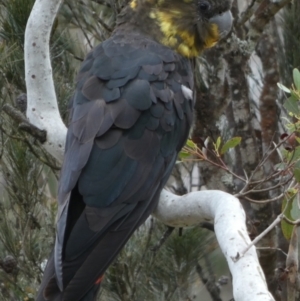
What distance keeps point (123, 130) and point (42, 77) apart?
0.24m

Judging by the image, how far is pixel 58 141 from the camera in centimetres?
195

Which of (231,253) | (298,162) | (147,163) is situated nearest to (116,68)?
(147,163)

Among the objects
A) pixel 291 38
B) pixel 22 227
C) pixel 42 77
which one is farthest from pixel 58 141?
pixel 291 38

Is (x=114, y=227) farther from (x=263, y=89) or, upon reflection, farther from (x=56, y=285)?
(x=263, y=89)

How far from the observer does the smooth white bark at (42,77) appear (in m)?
1.91

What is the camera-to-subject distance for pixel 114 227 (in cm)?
175

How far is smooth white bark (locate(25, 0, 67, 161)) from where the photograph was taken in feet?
6.26

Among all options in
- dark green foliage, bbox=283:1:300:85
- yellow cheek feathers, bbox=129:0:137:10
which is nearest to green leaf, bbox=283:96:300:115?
yellow cheek feathers, bbox=129:0:137:10

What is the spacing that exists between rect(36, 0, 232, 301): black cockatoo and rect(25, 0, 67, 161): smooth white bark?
2.3 inches

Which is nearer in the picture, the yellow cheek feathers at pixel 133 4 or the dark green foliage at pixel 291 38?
the yellow cheek feathers at pixel 133 4

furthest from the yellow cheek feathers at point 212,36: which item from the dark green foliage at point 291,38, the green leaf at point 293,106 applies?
the green leaf at point 293,106

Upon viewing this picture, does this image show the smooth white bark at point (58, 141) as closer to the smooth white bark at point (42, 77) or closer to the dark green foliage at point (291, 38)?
the smooth white bark at point (42, 77)

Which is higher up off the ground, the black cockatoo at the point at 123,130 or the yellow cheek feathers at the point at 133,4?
the yellow cheek feathers at the point at 133,4

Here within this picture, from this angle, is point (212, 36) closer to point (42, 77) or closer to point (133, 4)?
point (133, 4)
